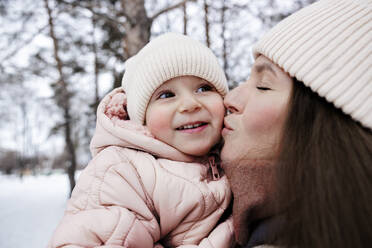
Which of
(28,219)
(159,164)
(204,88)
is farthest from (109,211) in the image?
(28,219)

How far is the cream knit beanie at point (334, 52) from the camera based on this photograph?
0.87 m

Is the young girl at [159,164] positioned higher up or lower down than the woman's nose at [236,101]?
lower down

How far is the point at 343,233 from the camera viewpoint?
0.75 metres

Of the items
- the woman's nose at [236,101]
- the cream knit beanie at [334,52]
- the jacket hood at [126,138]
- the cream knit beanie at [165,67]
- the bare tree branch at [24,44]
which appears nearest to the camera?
the cream knit beanie at [334,52]

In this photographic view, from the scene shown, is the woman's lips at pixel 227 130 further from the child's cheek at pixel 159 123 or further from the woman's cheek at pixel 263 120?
the child's cheek at pixel 159 123

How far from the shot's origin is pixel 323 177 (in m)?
0.82

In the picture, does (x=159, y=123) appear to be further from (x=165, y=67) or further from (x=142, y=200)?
(x=142, y=200)

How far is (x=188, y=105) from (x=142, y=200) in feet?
1.60

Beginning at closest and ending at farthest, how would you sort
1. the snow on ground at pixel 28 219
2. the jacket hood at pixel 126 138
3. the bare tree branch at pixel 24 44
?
the jacket hood at pixel 126 138, the bare tree branch at pixel 24 44, the snow on ground at pixel 28 219

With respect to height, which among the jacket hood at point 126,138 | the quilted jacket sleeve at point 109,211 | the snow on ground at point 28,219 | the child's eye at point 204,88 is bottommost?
the snow on ground at point 28,219

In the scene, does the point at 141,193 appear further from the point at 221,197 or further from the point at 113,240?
the point at 221,197

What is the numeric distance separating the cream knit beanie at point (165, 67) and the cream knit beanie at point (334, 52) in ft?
1.61

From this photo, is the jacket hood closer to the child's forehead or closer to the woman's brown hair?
the child's forehead

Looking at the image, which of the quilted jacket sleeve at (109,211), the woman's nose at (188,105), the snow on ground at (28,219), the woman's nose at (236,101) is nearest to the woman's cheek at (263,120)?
the woman's nose at (236,101)
